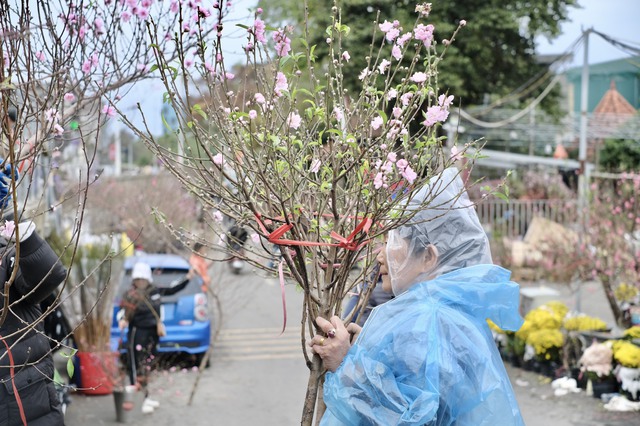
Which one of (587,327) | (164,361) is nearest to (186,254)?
(164,361)

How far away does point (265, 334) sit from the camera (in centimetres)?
1323

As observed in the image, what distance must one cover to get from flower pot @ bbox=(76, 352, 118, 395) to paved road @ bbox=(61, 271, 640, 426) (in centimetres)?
28

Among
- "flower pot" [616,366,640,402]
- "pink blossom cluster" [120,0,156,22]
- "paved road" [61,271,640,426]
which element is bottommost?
"paved road" [61,271,640,426]

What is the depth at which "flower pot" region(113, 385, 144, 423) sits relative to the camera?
8.05m

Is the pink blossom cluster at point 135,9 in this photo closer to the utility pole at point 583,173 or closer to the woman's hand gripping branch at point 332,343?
the woman's hand gripping branch at point 332,343

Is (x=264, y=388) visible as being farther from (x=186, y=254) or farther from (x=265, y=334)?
(x=265, y=334)

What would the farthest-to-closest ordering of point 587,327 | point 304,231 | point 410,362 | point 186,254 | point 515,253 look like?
point 515,253, point 186,254, point 587,327, point 304,231, point 410,362

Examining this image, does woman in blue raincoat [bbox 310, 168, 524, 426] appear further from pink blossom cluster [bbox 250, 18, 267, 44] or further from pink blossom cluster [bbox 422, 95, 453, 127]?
pink blossom cluster [bbox 250, 18, 267, 44]

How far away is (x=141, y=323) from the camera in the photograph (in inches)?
348

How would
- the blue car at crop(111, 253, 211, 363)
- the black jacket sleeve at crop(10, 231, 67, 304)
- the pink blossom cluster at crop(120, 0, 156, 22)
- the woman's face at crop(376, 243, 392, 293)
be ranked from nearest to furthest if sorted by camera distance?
the woman's face at crop(376, 243, 392, 293), the black jacket sleeve at crop(10, 231, 67, 304), the pink blossom cluster at crop(120, 0, 156, 22), the blue car at crop(111, 253, 211, 363)

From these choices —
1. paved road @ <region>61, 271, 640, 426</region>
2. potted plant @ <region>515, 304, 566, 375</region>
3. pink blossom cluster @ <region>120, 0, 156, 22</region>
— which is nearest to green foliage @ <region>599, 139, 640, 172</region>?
paved road @ <region>61, 271, 640, 426</region>

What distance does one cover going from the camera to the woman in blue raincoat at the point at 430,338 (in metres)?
2.73

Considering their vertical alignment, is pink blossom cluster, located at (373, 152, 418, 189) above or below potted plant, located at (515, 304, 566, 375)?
above

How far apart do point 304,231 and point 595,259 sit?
25.8 ft
